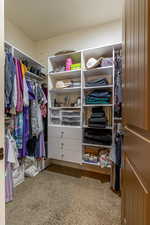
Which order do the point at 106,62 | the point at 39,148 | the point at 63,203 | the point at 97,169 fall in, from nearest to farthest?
the point at 63,203 < the point at 106,62 < the point at 39,148 < the point at 97,169

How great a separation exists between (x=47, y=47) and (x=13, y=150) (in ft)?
7.40

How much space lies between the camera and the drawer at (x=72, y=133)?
86.9 inches

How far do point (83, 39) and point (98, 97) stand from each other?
4.13 ft

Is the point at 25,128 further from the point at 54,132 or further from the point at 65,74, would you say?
the point at 65,74

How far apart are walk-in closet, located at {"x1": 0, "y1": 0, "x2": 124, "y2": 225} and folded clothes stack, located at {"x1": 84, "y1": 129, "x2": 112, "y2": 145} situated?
0.02 meters

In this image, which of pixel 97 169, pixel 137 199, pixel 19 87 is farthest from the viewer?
pixel 97 169

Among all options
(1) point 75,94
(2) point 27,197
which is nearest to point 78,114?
(1) point 75,94

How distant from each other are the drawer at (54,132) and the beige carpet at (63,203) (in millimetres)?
725

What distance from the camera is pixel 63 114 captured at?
8.02ft

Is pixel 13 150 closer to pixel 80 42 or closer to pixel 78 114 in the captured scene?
pixel 78 114

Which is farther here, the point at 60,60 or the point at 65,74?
the point at 60,60

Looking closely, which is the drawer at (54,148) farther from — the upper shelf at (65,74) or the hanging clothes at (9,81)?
the upper shelf at (65,74)

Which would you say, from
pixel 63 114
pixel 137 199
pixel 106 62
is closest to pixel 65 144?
pixel 63 114

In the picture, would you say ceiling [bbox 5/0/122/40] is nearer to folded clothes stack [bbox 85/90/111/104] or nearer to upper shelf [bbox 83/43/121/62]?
upper shelf [bbox 83/43/121/62]
